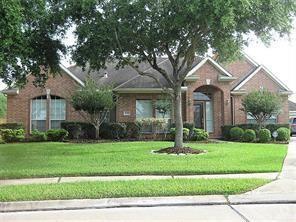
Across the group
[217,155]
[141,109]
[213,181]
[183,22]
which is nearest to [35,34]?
[183,22]

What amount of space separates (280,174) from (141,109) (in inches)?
719

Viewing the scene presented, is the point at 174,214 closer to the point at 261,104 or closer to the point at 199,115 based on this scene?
the point at 261,104

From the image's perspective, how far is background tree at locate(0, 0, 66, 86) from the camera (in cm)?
1423

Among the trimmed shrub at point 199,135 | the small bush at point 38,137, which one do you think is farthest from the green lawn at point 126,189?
the small bush at point 38,137

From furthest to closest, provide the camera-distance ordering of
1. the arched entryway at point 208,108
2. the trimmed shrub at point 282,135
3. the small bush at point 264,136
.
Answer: the arched entryway at point 208,108
the trimmed shrub at point 282,135
the small bush at point 264,136

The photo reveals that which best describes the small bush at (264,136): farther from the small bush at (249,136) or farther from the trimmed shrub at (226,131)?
the trimmed shrub at (226,131)

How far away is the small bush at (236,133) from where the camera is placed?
27500mm

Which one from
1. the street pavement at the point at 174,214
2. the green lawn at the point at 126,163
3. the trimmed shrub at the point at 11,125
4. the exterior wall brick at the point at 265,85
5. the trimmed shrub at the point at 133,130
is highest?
the exterior wall brick at the point at 265,85

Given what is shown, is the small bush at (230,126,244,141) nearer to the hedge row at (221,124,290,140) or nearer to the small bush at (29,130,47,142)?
the hedge row at (221,124,290,140)

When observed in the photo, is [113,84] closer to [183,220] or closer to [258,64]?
[258,64]

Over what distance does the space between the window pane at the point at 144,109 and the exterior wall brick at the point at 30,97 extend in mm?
3882

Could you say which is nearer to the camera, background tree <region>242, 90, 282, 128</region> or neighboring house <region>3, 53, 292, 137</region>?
background tree <region>242, 90, 282, 128</region>

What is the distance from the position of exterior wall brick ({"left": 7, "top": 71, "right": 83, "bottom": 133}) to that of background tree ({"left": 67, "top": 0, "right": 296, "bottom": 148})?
405 inches

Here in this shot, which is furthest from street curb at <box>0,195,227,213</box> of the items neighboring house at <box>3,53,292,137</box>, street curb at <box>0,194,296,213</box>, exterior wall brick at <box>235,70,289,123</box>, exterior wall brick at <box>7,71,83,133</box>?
exterior wall brick at <box>235,70,289,123</box>
